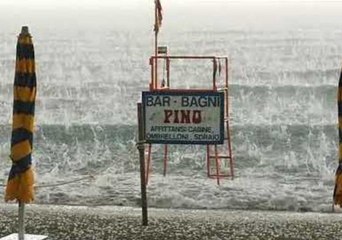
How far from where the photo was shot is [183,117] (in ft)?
31.1

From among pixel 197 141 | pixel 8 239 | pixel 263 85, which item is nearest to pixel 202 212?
pixel 197 141

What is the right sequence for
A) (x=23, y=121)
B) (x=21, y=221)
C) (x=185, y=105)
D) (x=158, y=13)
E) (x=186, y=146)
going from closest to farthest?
(x=23, y=121) < (x=21, y=221) < (x=185, y=105) < (x=158, y=13) < (x=186, y=146)

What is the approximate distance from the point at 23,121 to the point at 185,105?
319cm

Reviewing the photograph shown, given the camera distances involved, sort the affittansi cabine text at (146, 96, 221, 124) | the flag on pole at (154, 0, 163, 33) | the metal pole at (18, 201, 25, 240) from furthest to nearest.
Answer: the flag on pole at (154, 0, 163, 33), the affittansi cabine text at (146, 96, 221, 124), the metal pole at (18, 201, 25, 240)

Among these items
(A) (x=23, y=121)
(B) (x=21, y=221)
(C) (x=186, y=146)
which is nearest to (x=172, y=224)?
(B) (x=21, y=221)

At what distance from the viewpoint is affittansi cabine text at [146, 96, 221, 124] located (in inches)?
369

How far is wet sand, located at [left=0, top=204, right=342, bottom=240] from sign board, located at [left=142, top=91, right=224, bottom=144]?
3.37 feet

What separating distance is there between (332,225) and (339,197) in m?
1.58

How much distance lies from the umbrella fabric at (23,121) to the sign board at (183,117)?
299 centimetres

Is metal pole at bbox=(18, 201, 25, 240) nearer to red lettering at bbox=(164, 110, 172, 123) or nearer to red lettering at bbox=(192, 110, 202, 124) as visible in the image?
red lettering at bbox=(164, 110, 172, 123)

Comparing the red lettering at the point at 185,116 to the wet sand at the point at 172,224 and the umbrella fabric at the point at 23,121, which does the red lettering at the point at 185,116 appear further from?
the umbrella fabric at the point at 23,121

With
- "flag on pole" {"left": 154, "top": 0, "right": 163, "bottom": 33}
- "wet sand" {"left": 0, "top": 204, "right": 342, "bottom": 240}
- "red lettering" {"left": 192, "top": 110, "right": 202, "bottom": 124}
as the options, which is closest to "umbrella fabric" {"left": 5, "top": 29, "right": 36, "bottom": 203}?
"wet sand" {"left": 0, "top": 204, "right": 342, "bottom": 240}

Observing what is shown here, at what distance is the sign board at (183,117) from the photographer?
30.8 ft

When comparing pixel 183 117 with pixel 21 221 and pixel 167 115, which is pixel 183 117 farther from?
pixel 21 221
